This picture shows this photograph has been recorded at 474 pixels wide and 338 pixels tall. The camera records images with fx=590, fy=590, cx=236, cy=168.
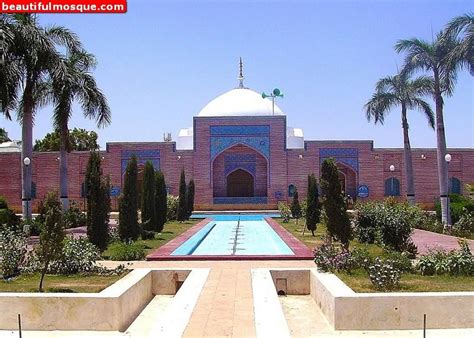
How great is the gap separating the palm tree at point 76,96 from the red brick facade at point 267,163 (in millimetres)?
10777

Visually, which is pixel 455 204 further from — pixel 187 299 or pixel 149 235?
pixel 187 299

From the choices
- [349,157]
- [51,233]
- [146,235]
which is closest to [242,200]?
[349,157]

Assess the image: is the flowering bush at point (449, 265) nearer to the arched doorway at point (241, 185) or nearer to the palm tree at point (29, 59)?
the palm tree at point (29, 59)

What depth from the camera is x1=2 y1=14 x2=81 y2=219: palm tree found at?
15.3m

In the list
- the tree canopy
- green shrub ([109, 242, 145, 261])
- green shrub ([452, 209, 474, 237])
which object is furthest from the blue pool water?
the tree canopy

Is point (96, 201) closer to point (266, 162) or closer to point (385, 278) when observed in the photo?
point (385, 278)

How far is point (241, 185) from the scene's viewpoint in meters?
33.0

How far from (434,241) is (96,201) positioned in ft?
26.9

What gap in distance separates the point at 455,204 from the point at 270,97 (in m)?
17.6

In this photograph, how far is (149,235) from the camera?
14430 mm

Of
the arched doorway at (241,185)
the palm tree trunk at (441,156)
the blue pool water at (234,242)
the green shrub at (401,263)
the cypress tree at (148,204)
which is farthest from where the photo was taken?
the arched doorway at (241,185)

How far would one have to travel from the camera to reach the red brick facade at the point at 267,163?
29688 millimetres

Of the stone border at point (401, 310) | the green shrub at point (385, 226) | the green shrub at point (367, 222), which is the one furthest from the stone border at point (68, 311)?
the green shrub at point (367, 222)

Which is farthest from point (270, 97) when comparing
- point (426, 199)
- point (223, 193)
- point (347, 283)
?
point (347, 283)
